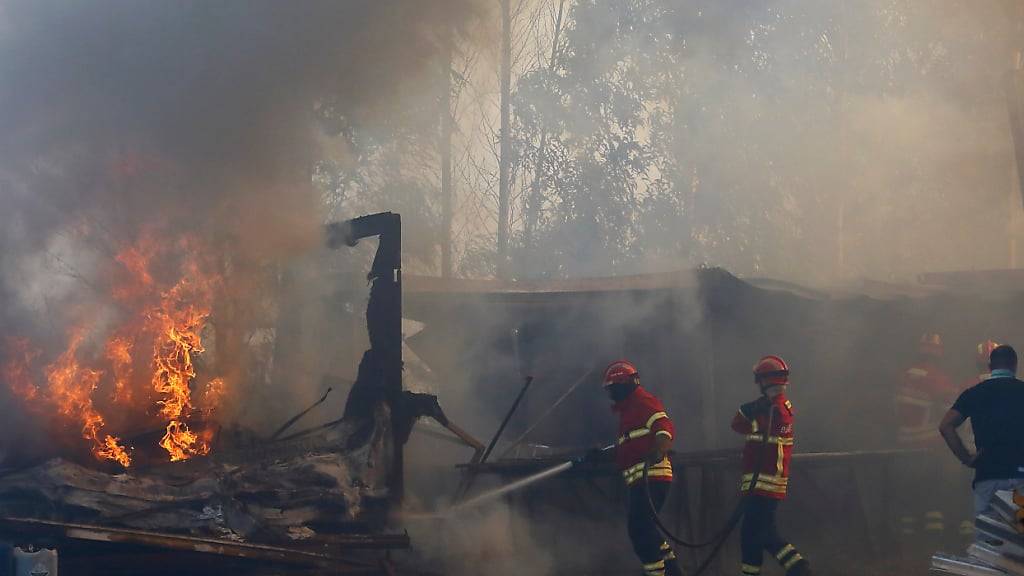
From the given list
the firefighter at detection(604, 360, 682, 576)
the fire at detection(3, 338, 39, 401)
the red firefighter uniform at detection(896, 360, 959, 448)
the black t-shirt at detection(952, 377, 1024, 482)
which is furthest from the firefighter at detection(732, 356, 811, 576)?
the fire at detection(3, 338, 39, 401)

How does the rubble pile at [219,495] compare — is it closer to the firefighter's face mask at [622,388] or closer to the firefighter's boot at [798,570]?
the firefighter's face mask at [622,388]

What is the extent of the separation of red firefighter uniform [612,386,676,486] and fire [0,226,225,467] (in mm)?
3597

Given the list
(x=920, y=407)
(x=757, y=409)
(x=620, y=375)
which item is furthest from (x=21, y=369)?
(x=920, y=407)

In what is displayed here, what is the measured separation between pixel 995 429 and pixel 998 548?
993mm

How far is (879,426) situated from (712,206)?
11901 mm

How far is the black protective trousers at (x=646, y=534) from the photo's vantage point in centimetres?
694

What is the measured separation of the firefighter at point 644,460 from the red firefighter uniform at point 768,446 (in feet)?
2.05

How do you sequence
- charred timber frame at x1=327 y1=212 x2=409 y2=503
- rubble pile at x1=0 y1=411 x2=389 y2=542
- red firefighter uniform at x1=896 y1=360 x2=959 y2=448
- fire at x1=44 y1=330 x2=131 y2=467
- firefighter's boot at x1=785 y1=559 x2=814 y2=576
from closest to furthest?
rubble pile at x1=0 y1=411 x2=389 y2=542, firefighter's boot at x1=785 y1=559 x2=814 y2=576, fire at x1=44 y1=330 x2=131 y2=467, charred timber frame at x1=327 y1=212 x2=409 y2=503, red firefighter uniform at x1=896 y1=360 x2=959 y2=448

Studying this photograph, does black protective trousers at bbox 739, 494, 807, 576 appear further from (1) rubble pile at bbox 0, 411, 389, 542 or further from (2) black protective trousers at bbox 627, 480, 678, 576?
(1) rubble pile at bbox 0, 411, 389, 542

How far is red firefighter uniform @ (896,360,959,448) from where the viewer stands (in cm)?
920

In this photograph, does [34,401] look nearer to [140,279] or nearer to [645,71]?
[140,279]

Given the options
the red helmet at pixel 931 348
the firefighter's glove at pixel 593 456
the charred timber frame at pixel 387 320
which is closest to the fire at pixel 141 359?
the charred timber frame at pixel 387 320

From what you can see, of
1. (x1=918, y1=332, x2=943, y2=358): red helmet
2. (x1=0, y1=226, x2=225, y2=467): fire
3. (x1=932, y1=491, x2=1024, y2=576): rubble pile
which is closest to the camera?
(x1=932, y1=491, x2=1024, y2=576): rubble pile

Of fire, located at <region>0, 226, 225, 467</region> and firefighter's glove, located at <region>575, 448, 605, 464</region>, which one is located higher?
fire, located at <region>0, 226, 225, 467</region>
